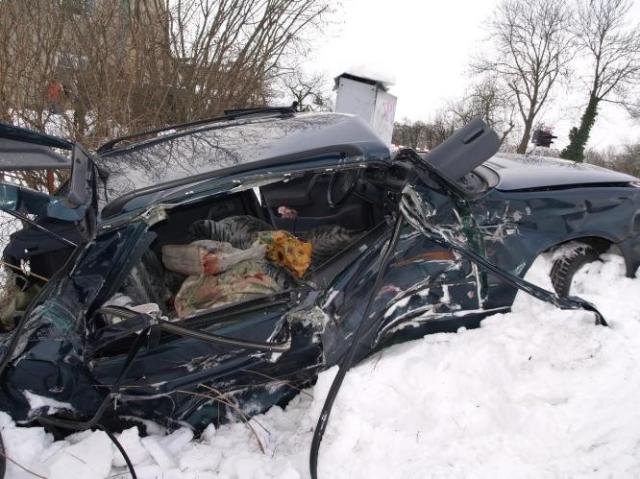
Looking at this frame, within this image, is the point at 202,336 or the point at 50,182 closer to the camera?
the point at 202,336

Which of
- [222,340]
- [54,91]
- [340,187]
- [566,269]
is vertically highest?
[54,91]

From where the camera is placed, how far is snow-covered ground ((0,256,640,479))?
5.49ft

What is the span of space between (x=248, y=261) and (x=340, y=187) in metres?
1.05

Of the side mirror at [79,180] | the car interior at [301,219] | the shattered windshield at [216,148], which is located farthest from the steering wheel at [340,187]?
the side mirror at [79,180]

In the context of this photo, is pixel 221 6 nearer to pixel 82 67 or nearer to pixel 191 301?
pixel 82 67

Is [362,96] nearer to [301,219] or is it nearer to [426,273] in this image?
[301,219]

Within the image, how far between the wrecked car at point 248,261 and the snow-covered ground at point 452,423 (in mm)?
94

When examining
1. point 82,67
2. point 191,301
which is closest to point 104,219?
point 191,301

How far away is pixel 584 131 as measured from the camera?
24.8m

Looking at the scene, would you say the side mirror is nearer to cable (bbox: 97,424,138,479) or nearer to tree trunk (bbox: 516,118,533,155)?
cable (bbox: 97,424,138,479)

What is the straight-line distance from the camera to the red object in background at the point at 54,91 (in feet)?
12.6

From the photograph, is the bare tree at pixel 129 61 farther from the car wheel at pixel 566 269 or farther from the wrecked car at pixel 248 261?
the car wheel at pixel 566 269

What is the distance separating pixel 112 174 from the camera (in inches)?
73.7

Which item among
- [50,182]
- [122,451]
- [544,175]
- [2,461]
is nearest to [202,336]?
[122,451]
